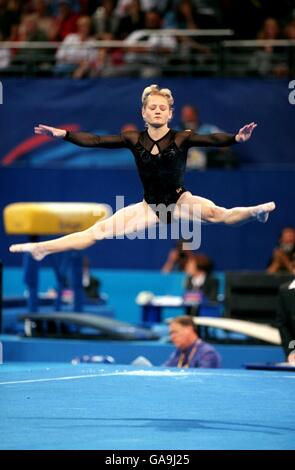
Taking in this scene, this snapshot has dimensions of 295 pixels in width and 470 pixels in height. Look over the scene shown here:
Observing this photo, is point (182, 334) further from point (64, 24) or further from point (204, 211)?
point (64, 24)

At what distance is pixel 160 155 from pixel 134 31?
311 inches

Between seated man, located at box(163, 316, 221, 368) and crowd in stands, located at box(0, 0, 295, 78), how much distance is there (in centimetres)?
495

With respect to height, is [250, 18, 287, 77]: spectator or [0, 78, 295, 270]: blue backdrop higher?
[250, 18, 287, 77]: spectator

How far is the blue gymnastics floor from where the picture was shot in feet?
18.1

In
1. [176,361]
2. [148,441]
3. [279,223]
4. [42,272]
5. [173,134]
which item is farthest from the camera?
[42,272]

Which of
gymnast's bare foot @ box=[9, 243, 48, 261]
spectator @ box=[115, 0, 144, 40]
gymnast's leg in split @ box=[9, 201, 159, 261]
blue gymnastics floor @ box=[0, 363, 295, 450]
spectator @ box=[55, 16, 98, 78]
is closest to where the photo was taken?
blue gymnastics floor @ box=[0, 363, 295, 450]

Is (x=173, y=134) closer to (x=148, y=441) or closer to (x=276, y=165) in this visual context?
(x=148, y=441)

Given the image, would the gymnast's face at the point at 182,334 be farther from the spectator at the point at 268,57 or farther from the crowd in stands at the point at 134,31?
the spectator at the point at 268,57

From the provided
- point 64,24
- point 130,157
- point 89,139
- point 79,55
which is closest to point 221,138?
point 89,139

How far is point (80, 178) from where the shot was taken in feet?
44.6

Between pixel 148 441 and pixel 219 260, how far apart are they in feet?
26.8

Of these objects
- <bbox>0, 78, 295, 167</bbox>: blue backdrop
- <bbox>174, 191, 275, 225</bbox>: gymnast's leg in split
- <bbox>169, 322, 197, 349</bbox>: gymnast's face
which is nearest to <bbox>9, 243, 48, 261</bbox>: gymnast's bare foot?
<bbox>174, 191, 275, 225</bbox>: gymnast's leg in split

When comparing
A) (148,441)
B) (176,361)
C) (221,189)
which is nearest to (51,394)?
(148,441)

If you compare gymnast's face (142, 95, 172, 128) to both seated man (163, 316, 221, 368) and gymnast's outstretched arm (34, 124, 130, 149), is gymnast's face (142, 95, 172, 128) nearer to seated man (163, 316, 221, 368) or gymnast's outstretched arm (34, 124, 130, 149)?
gymnast's outstretched arm (34, 124, 130, 149)
